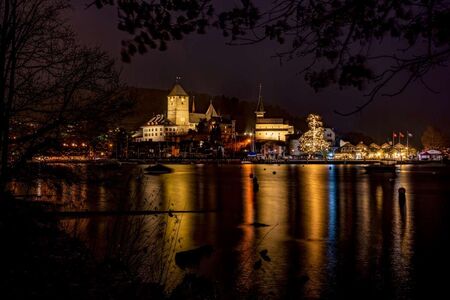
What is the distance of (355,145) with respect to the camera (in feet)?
514

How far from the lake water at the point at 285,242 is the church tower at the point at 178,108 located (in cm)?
13884

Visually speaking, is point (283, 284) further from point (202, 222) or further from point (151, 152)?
point (151, 152)

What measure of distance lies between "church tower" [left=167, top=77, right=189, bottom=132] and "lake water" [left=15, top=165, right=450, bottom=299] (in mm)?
138844

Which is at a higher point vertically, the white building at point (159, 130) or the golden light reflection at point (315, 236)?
the white building at point (159, 130)

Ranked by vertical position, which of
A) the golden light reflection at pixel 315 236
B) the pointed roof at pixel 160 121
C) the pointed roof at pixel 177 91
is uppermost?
the pointed roof at pixel 177 91

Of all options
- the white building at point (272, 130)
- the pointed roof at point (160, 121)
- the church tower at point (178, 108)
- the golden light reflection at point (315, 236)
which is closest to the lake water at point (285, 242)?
the golden light reflection at point (315, 236)

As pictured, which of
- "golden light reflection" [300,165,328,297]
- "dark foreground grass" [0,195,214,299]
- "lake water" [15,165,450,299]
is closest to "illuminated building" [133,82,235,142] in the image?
"golden light reflection" [300,165,328,297]

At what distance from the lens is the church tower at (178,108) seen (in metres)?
172

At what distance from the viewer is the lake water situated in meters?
12.0

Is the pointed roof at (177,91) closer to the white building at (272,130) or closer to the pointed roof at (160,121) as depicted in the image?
the pointed roof at (160,121)

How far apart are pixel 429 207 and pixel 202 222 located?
54.1 feet

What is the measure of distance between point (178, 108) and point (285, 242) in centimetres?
15710

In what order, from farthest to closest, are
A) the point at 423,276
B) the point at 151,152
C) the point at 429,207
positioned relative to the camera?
the point at 151,152
the point at 429,207
the point at 423,276

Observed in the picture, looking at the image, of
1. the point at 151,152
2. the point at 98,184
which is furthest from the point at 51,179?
the point at 151,152
